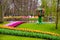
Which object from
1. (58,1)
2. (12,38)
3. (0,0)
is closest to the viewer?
(12,38)

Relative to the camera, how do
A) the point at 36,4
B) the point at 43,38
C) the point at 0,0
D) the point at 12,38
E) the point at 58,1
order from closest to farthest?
the point at 12,38 < the point at 43,38 < the point at 58,1 < the point at 0,0 < the point at 36,4

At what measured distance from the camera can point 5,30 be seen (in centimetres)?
886

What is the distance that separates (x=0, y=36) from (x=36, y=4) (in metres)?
30.0

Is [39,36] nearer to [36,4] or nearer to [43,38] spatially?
[43,38]

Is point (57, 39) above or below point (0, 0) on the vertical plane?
below

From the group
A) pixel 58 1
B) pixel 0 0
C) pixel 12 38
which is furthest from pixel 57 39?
pixel 0 0

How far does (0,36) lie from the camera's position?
335 inches

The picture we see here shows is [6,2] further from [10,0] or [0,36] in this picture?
[0,36]

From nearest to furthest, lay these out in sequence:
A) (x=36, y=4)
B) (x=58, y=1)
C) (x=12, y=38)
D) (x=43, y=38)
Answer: (x=12, y=38)
(x=43, y=38)
(x=58, y=1)
(x=36, y=4)

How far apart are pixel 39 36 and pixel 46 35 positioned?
458mm

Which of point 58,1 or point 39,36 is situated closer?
point 39,36

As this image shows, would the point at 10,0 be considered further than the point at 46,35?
Yes

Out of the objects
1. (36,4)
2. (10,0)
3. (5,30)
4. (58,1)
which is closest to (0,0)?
(10,0)

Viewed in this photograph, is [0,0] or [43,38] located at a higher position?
[0,0]
